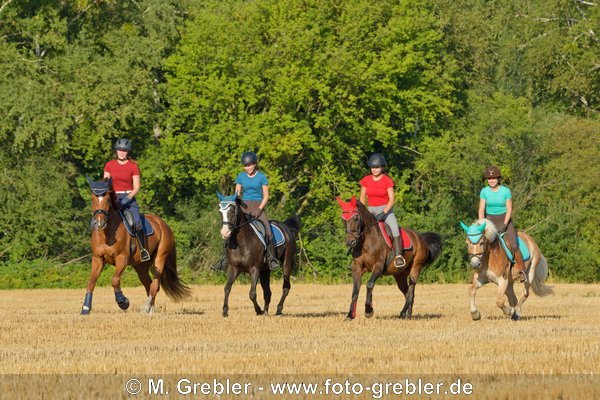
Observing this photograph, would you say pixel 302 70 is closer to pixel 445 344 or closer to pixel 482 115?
pixel 482 115

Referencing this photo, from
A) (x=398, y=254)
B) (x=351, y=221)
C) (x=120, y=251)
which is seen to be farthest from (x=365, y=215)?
(x=120, y=251)

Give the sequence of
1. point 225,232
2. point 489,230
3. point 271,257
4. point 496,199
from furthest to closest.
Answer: point 271,257 < point 496,199 < point 225,232 < point 489,230

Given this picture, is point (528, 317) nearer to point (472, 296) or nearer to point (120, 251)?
point (472, 296)

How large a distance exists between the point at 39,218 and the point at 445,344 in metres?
30.0

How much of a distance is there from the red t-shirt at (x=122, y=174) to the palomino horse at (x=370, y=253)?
3643 millimetres

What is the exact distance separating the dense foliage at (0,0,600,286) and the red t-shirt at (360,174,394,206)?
2422 centimetres

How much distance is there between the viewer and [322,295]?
33562 mm

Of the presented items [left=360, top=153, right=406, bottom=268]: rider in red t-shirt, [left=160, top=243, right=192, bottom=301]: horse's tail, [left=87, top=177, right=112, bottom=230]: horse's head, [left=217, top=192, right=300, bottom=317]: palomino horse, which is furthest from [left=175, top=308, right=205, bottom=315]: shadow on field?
[left=360, top=153, right=406, bottom=268]: rider in red t-shirt

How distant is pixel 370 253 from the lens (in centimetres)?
1988

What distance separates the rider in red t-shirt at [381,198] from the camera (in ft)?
65.7

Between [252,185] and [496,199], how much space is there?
13.1 ft

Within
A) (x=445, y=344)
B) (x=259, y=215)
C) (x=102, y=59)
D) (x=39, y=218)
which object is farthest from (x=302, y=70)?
(x=445, y=344)

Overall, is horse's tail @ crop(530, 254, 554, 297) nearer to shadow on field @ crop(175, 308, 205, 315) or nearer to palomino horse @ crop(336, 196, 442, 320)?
palomino horse @ crop(336, 196, 442, 320)

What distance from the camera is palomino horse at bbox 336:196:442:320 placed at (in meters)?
19.3
